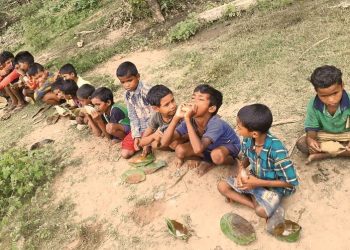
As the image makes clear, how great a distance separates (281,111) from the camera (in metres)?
4.50

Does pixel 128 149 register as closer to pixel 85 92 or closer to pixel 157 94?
pixel 85 92

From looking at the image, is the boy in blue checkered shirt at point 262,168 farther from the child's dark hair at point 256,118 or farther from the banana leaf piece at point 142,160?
the banana leaf piece at point 142,160

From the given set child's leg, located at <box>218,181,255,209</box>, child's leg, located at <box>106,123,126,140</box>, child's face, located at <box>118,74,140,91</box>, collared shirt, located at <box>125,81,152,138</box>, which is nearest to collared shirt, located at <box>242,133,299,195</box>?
child's leg, located at <box>218,181,255,209</box>

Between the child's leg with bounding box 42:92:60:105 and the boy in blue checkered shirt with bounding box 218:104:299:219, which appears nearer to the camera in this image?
the boy in blue checkered shirt with bounding box 218:104:299:219

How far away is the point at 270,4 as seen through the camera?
7254 mm

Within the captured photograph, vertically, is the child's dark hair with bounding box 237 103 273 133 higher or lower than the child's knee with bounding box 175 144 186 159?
higher

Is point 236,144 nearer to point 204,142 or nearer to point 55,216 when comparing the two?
point 204,142

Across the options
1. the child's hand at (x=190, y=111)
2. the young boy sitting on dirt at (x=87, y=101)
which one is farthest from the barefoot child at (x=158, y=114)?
the young boy sitting on dirt at (x=87, y=101)

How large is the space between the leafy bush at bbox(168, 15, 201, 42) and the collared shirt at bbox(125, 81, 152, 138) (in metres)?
3.00

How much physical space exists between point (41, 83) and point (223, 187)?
4.22 meters

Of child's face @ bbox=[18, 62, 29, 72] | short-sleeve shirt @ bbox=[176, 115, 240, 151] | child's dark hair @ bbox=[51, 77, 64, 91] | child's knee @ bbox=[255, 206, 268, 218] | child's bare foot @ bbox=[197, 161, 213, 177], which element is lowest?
child's knee @ bbox=[255, 206, 268, 218]

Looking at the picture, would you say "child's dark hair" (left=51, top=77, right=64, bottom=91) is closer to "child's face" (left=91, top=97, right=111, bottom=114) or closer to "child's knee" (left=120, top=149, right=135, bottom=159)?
"child's face" (left=91, top=97, right=111, bottom=114)

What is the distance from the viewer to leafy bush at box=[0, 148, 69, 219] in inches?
180

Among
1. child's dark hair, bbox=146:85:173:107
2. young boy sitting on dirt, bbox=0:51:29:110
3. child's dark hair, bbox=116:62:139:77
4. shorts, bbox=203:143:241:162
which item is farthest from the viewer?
young boy sitting on dirt, bbox=0:51:29:110
